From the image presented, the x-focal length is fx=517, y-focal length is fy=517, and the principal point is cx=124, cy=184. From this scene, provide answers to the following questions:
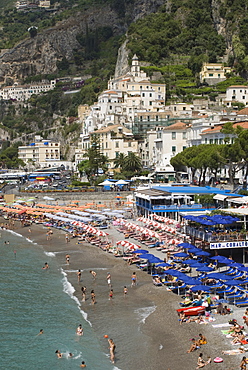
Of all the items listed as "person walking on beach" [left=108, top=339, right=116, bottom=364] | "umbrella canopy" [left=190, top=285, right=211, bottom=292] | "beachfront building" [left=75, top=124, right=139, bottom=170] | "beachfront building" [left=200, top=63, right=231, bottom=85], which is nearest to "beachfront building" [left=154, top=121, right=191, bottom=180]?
"beachfront building" [left=75, top=124, right=139, bottom=170]

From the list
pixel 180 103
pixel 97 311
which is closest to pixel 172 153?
pixel 180 103

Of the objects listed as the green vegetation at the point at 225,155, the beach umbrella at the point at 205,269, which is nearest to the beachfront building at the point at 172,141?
the green vegetation at the point at 225,155

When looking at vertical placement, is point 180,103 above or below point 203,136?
above

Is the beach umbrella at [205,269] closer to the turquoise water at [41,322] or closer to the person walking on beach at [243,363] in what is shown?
the turquoise water at [41,322]

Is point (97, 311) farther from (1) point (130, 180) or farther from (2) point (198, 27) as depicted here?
(2) point (198, 27)

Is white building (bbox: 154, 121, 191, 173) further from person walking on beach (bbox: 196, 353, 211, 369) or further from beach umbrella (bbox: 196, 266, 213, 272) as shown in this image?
person walking on beach (bbox: 196, 353, 211, 369)
